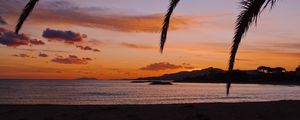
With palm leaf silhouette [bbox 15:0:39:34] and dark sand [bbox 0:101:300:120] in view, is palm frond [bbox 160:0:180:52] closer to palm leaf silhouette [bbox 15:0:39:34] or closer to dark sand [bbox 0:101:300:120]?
palm leaf silhouette [bbox 15:0:39:34]

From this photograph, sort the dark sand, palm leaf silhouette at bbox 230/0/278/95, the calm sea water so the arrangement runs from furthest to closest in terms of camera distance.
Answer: the calm sea water
the dark sand
palm leaf silhouette at bbox 230/0/278/95

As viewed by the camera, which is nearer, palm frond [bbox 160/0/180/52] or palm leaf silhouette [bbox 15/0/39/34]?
palm leaf silhouette [bbox 15/0/39/34]

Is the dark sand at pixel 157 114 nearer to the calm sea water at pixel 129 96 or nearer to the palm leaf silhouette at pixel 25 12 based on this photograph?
the palm leaf silhouette at pixel 25 12

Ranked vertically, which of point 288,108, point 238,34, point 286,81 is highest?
point 238,34

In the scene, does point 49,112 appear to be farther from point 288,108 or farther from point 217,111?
point 288,108

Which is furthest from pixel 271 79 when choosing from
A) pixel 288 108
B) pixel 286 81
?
pixel 288 108

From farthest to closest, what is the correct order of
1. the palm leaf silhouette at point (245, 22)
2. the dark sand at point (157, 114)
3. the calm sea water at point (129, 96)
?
the calm sea water at point (129, 96), the dark sand at point (157, 114), the palm leaf silhouette at point (245, 22)

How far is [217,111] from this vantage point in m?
12.6

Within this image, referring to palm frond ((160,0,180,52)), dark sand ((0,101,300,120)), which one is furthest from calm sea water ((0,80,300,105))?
palm frond ((160,0,180,52))

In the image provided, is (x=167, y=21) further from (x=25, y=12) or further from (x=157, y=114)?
(x=157, y=114)

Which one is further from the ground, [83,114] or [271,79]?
[83,114]

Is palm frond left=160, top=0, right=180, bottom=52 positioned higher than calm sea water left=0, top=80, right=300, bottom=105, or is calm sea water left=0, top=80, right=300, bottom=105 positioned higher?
palm frond left=160, top=0, right=180, bottom=52

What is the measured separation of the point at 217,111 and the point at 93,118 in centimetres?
368

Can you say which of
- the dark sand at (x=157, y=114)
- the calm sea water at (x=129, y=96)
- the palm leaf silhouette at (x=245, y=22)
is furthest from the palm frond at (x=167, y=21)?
the calm sea water at (x=129, y=96)
